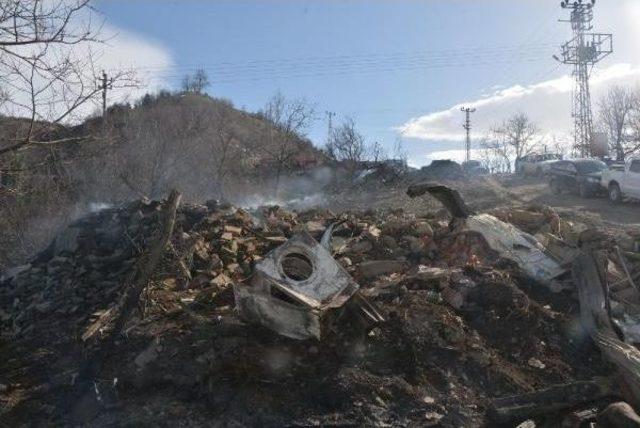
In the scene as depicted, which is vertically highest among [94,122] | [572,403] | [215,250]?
[94,122]

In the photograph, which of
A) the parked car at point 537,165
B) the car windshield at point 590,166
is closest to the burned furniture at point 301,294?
the car windshield at point 590,166

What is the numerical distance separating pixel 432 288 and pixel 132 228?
4905 millimetres

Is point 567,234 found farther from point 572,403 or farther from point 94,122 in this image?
point 94,122

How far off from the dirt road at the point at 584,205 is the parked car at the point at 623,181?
0.33 meters

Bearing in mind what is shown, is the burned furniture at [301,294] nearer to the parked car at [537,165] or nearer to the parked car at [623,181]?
the parked car at [623,181]

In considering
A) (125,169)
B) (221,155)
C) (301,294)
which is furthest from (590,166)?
(301,294)

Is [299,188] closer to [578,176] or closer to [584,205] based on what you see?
[578,176]

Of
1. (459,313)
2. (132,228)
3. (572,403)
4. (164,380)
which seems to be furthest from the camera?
(132,228)

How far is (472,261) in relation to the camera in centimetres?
779

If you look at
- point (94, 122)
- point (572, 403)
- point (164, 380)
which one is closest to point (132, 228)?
point (94, 122)

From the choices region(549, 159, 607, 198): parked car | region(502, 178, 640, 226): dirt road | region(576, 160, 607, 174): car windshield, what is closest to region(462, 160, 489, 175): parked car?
region(502, 178, 640, 226): dirt road

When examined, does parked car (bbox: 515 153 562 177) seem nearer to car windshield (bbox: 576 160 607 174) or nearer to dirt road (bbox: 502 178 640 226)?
dirt road (bbox: 502 178 640 226)

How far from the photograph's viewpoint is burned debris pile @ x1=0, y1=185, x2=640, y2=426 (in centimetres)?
473

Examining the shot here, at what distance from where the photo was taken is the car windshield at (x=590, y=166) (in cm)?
2003
